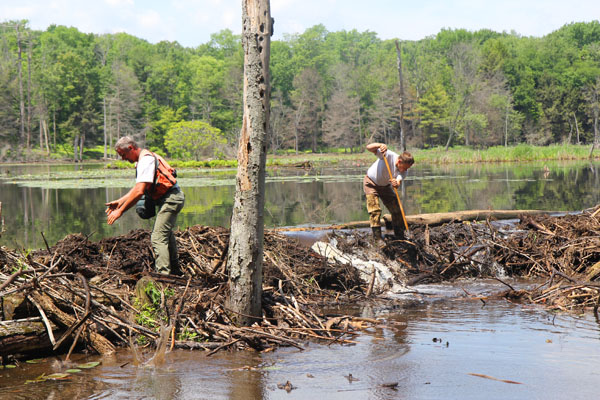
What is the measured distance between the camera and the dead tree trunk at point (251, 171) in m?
5.80

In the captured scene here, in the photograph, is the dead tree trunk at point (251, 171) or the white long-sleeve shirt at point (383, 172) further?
the white long-sleeve shirt at point (383, 172)

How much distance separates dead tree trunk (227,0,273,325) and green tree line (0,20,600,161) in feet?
229

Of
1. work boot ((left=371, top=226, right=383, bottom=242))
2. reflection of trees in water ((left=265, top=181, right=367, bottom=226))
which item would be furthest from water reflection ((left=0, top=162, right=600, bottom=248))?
work boot ((left=371, top=226, right=383, bottom=242))

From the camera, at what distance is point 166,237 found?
7.24 metres

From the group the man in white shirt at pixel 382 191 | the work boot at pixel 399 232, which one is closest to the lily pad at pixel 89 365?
the man in white shirt at pixel 382 191

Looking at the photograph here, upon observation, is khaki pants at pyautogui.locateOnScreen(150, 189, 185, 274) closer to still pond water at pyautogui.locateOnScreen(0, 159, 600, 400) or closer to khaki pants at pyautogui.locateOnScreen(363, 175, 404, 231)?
still pond water at pyautogui.locateOnScreen(0, 159, 600, 400)

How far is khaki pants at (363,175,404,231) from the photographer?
34.1 ft

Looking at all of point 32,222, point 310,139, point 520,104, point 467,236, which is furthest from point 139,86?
point 467,236

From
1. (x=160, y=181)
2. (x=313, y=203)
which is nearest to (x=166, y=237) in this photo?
(x=160, y=181)

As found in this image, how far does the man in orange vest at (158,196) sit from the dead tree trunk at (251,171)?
144cm

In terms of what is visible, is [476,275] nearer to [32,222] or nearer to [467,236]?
[467,236]

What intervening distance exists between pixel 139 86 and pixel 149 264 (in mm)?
92529

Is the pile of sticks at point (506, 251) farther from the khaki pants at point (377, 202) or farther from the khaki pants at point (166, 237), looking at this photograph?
the khaki pants at point (166, 237)

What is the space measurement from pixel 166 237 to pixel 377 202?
437cm
